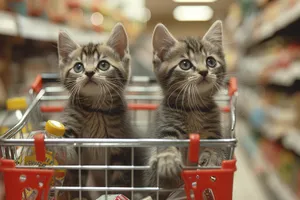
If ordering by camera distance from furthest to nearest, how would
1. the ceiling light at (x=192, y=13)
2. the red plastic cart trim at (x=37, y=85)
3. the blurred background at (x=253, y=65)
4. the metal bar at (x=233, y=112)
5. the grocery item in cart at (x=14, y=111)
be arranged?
the ceiling light at (x=192, y=13) → the blurred background at (x=253, y=65) → the red plastic cart trim at (x=37, y=85) → the grocery item in cart at (x=14, y=111) → the metal bar at (x=233, y=112)

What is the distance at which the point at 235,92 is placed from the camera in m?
1.25

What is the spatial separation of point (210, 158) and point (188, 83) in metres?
0.25

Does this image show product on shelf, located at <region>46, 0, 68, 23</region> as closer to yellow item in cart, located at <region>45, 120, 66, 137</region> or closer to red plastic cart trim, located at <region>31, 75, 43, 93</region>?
red plastic cart trim, located at <region>31, 75, 43, 93</region>

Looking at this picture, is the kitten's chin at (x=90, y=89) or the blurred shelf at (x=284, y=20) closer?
the kitten's chin at (x=90, y=89)

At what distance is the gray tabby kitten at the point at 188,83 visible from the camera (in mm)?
1136

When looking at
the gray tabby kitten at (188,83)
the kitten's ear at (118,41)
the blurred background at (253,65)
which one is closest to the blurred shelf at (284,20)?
the blurred background at (253,65)

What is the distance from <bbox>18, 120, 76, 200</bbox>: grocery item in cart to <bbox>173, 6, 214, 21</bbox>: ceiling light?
10971mm

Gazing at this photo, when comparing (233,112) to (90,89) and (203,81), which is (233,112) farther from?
(90,89)

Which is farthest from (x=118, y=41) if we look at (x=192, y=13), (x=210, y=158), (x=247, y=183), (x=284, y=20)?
(x=192, y=13)

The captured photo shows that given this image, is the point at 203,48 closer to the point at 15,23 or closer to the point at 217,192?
the point at 217,192

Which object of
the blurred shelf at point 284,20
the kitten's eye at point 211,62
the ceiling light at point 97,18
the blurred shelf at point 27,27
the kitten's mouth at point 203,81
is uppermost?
the ceiling light at point 97,18

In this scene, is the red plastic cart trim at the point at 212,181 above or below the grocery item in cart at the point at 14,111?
below

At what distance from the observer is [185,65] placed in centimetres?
116

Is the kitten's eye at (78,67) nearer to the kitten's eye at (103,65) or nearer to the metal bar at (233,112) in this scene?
the kitten's eye at (103,65)
